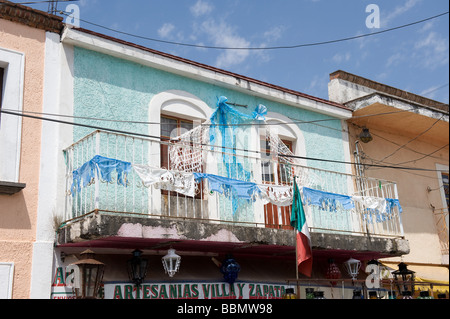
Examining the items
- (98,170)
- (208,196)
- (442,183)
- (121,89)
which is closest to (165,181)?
(98,170)

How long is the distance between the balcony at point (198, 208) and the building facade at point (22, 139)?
468mm

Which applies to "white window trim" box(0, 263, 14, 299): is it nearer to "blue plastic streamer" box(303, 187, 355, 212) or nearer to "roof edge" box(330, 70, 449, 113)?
"blue plastic streamer" box(303, 187, 355, 212)

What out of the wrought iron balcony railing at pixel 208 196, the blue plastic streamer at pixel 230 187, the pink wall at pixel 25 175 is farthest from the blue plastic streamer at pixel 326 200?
the pink wall at pixel 25 175

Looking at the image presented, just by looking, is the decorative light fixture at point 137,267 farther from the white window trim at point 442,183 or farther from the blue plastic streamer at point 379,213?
the white window trim at point 442,183

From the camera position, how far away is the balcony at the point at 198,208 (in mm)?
8359

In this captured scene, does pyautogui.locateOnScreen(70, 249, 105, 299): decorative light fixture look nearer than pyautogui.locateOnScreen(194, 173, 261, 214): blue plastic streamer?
Yes

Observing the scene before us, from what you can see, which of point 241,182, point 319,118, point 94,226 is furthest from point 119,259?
point 319,118

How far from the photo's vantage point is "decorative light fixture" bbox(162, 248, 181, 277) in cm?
895

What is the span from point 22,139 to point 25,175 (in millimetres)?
560

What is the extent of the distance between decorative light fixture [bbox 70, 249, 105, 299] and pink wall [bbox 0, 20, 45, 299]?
2.54 ft

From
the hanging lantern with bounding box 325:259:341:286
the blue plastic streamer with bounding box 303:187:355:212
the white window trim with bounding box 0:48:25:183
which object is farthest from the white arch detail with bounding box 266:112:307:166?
the white window trim with bounding box 0:48:25:183

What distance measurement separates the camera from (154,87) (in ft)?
34.2

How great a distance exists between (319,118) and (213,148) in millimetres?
3169
